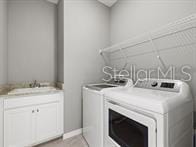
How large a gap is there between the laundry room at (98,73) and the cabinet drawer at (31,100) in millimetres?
12

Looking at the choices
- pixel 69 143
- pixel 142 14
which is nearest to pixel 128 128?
pixel 69 143

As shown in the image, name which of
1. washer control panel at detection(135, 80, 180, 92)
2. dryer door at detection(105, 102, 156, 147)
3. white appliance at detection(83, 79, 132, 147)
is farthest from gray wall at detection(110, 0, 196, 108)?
dryer door at detection(105, 102, 156, 147)

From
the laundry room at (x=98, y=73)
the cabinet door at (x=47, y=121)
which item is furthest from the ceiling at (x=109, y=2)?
the cabinet door at (x=47, y=121)

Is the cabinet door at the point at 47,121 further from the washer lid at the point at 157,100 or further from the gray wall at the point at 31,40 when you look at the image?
the washer lid at the point at 157,100

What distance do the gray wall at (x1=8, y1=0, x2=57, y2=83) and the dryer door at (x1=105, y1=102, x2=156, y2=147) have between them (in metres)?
1.72

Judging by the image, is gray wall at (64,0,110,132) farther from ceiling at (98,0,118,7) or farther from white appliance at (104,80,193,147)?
white appliance at (104,80,193,147)

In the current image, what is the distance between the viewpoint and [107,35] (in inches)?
101

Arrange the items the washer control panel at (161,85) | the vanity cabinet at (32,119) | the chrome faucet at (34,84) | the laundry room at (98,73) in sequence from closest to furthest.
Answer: the laundry room at (98,73) → the washer control panel at (161,85) → the vanity cabinet at (32,119) → the chrome faucet at (34,84)

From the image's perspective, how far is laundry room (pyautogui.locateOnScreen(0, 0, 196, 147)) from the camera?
1.02 meters

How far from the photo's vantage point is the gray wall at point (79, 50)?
79.5 inches

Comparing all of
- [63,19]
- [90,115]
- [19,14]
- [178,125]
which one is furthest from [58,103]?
[19,14]

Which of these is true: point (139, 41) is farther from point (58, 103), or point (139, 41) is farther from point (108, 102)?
point (58, 103)

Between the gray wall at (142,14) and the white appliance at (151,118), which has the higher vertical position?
the gray wall at (142,14)

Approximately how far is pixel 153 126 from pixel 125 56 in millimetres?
1523
